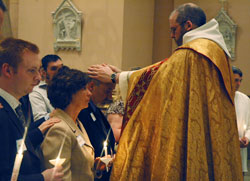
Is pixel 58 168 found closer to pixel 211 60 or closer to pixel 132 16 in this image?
pixel 211 60

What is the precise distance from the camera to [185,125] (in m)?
2.98

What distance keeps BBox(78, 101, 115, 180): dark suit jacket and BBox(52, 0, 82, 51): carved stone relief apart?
4352 mm

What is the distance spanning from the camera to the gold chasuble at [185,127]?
2.90 meters

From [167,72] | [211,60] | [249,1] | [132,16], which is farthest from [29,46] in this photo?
[249,1]

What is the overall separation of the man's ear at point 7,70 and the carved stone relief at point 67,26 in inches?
218

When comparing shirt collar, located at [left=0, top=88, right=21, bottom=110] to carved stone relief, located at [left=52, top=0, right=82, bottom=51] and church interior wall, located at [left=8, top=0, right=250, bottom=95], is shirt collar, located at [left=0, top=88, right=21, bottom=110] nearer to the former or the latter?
church interior wall, located at [left=8, top=0, right=250, bottom=95]

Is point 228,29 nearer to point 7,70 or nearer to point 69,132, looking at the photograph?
point 69,132

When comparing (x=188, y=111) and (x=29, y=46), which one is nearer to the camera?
(x=29, y=46)

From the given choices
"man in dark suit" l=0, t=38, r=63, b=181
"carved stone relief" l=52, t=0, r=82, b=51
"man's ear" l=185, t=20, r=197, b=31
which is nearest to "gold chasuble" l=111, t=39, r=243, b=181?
"man's ear" l=185, t=20, r=197, b=31

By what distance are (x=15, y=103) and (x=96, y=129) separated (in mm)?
1295

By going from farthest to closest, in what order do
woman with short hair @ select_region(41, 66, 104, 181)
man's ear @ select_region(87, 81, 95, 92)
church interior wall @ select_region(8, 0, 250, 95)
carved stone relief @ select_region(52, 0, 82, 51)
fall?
1. carved stone relief @ select_region(52, 0, 82, 51)
2. church interior wall @ select_region(8, 0, 250, 95)
3. man's ear @ select_region(87, 81, 95, 92)
4. woman with short hair @ select_region(41, 66, 104, 181)

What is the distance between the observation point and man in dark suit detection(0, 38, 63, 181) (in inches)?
76.3

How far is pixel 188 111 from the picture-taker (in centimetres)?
297

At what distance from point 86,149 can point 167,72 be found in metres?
0.81
